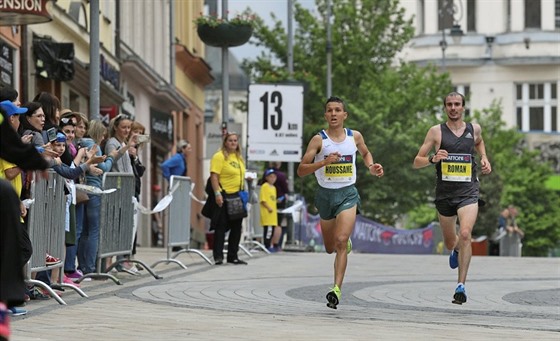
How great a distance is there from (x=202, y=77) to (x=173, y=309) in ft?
138

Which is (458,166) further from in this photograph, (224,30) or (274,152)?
(274,152)

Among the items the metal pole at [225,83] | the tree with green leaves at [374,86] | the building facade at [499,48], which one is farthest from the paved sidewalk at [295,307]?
the building facade at [499,48]

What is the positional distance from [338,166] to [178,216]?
706cm

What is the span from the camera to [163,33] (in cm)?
4747

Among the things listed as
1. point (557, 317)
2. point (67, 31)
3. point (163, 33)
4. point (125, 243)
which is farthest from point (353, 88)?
point (557, 317)

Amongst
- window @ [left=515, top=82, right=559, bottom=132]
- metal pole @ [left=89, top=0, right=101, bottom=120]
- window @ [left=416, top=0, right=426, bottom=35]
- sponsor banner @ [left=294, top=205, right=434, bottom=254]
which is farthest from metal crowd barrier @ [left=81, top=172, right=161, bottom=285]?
window @ [left=416, top=0, right=426, bottom=35]

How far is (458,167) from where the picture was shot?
15578mm

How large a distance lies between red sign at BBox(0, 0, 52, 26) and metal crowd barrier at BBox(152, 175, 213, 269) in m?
2.65

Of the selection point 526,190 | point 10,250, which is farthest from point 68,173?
point 526,190

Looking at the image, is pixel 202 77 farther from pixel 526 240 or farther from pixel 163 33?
pixel 526 240

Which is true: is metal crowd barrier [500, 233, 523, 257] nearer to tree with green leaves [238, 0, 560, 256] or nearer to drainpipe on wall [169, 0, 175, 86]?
tree with green leaves [238, 0, 560, 256]

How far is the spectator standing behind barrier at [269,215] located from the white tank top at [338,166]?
623 inches

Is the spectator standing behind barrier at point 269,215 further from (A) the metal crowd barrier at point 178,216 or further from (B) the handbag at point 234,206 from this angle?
(B) the handbag at point 234,206

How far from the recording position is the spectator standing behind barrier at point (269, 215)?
101 ft
